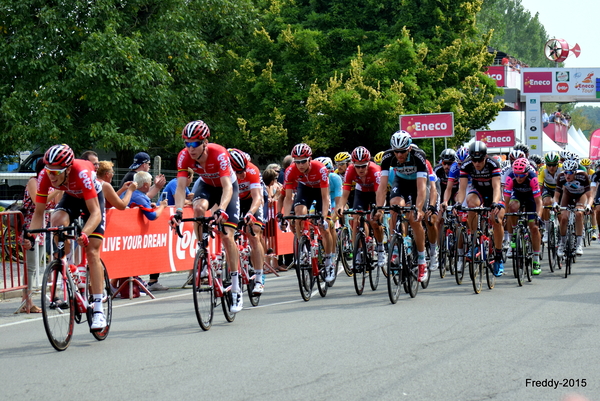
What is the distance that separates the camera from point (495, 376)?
6285 mm

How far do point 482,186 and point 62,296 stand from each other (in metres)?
6.67

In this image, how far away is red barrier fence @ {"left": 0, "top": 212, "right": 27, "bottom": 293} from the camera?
11.0m

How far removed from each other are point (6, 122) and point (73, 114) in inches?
93.1

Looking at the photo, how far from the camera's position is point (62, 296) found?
763 cm

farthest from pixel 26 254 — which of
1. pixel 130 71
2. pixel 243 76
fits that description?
pixel 243 76

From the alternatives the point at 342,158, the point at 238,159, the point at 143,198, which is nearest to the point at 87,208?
the point at 238,159

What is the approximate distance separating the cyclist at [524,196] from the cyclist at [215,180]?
542 centimetres

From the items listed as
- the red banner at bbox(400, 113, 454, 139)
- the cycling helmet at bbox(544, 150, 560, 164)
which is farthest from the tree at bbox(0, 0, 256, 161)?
the cycling helmet at bbox(544, 150, 560, 164)

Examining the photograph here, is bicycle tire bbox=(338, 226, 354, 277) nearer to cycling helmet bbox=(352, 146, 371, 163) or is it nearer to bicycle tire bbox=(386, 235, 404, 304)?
cycling helmet bbox=(352, 146, 371, 163)

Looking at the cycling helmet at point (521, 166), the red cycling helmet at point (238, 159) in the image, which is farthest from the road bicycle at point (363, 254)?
the cycling helmet at point (521, 166)

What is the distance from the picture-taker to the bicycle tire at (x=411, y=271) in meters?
10.9

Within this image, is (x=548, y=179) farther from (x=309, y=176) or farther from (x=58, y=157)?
(x=58, y=157)

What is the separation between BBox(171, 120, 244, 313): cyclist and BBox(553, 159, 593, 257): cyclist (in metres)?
7.93

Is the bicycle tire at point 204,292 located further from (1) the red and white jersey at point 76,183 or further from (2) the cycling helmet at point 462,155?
(2) the cycling helmet at point 462,155
